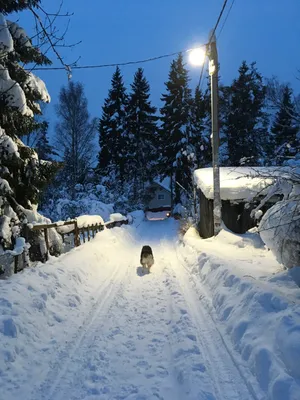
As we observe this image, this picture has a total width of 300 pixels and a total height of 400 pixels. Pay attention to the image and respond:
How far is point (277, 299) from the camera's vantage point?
4609 mm

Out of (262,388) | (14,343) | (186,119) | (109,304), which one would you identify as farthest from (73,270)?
(186,119)

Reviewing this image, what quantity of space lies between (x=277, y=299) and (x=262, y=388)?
1638mm

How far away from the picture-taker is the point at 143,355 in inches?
163

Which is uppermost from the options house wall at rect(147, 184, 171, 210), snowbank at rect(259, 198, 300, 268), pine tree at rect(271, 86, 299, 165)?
pine tree at rect(271, 86, 299, 165)

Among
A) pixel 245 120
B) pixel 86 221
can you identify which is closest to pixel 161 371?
pixel 86 221

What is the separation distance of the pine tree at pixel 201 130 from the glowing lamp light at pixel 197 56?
20.5 metres

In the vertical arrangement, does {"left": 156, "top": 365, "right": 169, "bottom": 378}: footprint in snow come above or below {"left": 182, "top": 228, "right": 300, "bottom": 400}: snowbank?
below

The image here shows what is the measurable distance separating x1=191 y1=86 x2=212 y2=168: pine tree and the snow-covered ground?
85.7 ft

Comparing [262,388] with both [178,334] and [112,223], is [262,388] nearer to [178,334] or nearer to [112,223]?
[178,334]

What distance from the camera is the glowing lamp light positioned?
37.5 feet

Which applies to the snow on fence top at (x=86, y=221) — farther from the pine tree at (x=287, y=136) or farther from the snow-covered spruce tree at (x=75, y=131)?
the snow-covered spruce tree at (x=75, y=131)

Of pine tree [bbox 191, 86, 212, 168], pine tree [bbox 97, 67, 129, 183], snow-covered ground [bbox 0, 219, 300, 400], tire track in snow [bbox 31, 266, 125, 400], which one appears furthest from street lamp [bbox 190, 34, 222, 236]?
pine tree [bbox 97, 67, 129, 183]

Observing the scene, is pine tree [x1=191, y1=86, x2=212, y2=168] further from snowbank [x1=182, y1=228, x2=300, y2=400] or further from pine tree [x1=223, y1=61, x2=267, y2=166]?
snowbank [x1=182, y1=228, x2=300, y2=400]

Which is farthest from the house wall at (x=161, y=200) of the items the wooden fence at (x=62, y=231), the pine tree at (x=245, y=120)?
the wooden fence at (x=62, y=231)
